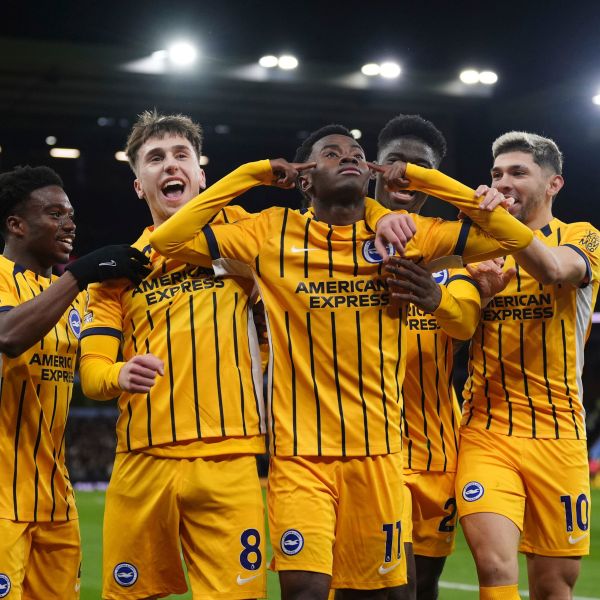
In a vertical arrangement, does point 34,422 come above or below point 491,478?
above

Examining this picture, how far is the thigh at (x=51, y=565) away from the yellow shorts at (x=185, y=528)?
371 mm

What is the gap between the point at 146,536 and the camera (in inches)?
161

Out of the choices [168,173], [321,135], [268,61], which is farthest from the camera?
[268,61]

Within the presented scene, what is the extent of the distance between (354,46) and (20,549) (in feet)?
38.1

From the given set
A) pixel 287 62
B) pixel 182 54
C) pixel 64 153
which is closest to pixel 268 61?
pixel 287 62

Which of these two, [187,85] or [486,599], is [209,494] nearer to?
[486,599]

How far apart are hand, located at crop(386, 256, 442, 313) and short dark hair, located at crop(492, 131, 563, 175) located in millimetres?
1340

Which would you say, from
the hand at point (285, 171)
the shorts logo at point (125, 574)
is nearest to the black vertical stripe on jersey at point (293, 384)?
the hand at point (285, 171)

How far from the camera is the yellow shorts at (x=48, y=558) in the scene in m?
4.35

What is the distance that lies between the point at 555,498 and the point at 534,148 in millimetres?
1740

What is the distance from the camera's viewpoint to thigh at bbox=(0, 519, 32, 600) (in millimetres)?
4156

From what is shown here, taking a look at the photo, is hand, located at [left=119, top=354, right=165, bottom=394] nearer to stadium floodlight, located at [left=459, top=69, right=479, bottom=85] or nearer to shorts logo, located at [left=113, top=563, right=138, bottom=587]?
shorts logo, located at [left=113, top=563, right=138, bottom=587]

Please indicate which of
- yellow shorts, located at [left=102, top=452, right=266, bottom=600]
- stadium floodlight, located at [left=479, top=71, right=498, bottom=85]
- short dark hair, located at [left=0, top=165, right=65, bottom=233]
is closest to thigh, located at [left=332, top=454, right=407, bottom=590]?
yellow shorts, located at [left=102, top=452, right=266, bottom=600]

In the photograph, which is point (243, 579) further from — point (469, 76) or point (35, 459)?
point (469, 76)
